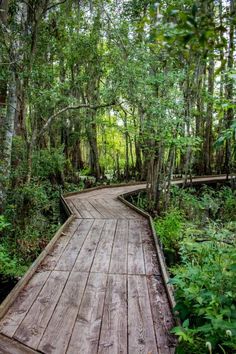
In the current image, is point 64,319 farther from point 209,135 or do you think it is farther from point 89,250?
point 209,135

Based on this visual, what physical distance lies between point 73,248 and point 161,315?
6.86 feet

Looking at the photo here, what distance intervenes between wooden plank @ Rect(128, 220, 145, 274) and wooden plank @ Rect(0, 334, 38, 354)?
1.58 metres

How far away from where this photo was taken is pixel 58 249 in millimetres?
4234

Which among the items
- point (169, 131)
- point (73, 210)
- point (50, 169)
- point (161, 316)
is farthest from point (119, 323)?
point (50, 169)

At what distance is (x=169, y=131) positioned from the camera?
22.9ft

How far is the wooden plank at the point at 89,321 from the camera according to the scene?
208 centimetres

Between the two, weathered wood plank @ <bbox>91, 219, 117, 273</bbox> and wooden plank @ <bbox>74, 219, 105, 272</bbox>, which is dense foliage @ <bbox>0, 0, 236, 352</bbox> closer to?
weathered wood plank @ <bbox>91, 219, 117, 273</bbox>

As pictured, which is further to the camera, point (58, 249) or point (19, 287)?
point (58, 249)

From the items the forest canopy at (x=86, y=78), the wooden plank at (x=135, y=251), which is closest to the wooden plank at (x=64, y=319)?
the wooden plank at (x=135, y=251)

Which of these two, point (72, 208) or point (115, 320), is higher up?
point (72, 208)

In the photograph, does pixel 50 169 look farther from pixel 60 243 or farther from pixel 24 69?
pixel 60 243

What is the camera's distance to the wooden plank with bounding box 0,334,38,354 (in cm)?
201

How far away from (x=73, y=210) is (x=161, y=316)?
191 inches

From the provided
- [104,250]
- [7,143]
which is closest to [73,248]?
[104,250]
